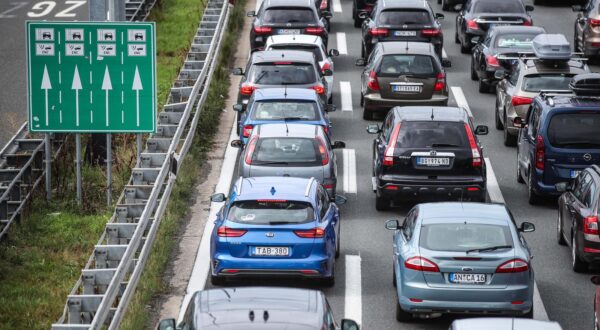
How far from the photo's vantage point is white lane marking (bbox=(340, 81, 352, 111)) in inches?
1334

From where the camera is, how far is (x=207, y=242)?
23.3 metres

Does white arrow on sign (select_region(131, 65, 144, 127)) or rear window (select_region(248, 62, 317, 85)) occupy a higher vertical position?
white arrow on sign (select_region(131, 65, 144, 127))

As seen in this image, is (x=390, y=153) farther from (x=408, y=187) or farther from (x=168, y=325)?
(x=168, y=325)

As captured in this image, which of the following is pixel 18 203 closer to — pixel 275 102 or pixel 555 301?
pixel 275 102

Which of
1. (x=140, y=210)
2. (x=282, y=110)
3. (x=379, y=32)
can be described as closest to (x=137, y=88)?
(x=282, y=110)

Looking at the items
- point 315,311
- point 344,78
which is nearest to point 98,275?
point 315,311


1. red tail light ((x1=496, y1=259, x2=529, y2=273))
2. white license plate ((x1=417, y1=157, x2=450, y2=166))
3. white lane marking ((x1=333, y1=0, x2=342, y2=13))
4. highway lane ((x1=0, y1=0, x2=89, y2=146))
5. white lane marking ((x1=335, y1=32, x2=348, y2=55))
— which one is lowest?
highway lane ((x1=0, y1=0, x2=89, y2=146))

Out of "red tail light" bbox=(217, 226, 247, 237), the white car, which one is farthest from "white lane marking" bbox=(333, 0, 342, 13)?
"red tail light" bbox=(217, 226, 247, 237)

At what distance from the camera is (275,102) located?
27.3 metres

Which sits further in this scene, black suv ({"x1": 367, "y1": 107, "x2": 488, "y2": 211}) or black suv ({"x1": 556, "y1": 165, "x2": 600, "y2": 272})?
black suv ({"x1": 367, "y1": 107, "x2": 488, "y2": 211})

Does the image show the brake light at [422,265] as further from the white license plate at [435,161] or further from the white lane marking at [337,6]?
the white lane marking at [337,6]

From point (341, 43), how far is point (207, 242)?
18.8 metres

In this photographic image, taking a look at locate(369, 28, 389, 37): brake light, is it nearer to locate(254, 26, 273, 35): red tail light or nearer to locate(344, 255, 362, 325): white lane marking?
locate(254, 26, 273, 35): red tail light

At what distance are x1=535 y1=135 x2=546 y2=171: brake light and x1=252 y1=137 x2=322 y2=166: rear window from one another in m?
3.53
